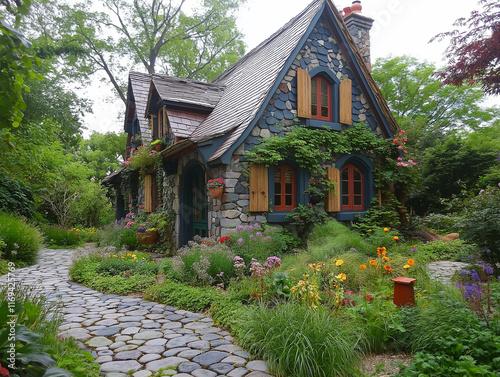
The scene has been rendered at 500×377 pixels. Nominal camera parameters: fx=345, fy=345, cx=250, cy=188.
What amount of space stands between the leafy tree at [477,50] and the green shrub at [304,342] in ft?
21.8

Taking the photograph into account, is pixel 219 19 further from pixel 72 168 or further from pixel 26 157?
pixel 26 157

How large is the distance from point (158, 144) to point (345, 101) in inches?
212

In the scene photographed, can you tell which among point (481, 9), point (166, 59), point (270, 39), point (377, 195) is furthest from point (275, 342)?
point (166, 59)

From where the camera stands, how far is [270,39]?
1122 centimetres

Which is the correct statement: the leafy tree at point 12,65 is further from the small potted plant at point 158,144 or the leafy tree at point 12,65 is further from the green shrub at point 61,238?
the green shrub at point 61,238

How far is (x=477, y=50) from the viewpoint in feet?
23.3

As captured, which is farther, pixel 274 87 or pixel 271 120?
pixel 271 120

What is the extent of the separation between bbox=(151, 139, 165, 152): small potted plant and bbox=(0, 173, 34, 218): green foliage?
470cm

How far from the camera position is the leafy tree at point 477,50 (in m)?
6.97

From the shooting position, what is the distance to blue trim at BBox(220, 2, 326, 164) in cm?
726

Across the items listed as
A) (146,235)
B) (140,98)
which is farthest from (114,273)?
(140,98)

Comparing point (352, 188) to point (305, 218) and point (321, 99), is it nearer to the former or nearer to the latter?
point (305, 218)

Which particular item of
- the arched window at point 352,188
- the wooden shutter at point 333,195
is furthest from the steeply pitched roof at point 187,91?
the arched window at point 352,188

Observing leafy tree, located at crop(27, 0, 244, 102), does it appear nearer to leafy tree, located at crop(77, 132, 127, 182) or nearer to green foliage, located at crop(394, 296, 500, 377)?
leafy tree, located at crop(77, 132, 127, 182)
